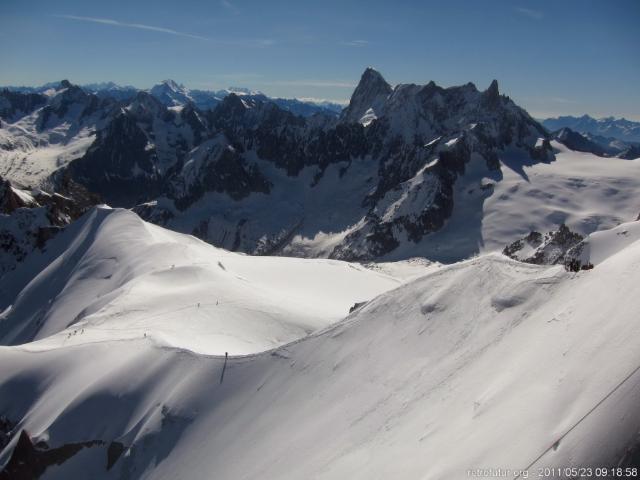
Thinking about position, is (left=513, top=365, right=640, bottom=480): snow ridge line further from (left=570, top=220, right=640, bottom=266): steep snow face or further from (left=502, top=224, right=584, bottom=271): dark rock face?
(left=502, top=224, right=584, bottom=271): dark rock face

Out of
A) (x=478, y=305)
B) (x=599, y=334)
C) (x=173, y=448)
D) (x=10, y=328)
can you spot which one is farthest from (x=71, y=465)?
(x=10, y=328)

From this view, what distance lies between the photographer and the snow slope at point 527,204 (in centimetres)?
15350

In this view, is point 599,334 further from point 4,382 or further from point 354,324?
point 4,382

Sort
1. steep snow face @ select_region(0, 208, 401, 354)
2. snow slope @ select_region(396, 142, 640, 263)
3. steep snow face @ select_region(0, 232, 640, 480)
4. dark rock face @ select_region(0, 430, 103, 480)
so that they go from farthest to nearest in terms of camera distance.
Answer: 1. snow slope @ select_region(396, 142, 640, 263)
2. steep snow face @ select_region(0, 208, 401, 354)
3. dark rock face @ select_region(0, 430, 103, 480)
4. steep snow face @ select_region(0, 232, 640, 480)

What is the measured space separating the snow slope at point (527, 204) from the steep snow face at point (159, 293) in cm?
7285

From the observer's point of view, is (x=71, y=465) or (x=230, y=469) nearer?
(x=230, y=469)

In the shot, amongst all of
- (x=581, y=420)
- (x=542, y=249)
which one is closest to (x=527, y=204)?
(x=542, y=249)

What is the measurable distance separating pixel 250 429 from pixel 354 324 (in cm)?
828

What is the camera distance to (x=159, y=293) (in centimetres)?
5834

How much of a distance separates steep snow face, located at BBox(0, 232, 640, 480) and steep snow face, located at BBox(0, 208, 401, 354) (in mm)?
6021

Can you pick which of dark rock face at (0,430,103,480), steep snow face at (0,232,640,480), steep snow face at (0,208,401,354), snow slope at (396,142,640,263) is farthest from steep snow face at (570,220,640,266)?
snow slope at (396,142,640,263)

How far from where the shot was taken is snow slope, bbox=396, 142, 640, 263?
154 m

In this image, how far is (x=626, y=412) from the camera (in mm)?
11562

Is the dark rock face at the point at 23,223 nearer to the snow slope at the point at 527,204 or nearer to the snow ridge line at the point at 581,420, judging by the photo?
the snow slope at the point at 527,204
